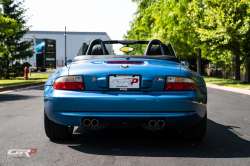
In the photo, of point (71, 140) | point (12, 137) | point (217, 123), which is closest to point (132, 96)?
point (71, 140)

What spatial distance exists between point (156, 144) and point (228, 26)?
1654 centimetres

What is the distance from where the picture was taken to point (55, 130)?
394 centimetres

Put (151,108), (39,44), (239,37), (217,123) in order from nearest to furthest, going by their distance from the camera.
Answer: (151,108) → (217,123) → (239,37) → (39,44)

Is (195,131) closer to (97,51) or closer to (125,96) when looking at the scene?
(125,96)

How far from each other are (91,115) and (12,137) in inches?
65.2

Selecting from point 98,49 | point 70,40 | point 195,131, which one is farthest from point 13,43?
point 70,40

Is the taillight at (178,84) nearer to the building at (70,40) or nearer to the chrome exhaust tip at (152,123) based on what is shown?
the chrome exhaust tip at (152,123)

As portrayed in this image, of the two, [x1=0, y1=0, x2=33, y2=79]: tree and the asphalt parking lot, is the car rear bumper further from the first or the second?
[x1=0, y1=0, x2=33, y2=79]: tree

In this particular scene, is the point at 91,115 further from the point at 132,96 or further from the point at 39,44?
the point at 39,44

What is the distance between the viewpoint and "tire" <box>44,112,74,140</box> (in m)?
3.87

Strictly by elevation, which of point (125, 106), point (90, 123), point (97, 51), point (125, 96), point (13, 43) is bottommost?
point (90, 123)

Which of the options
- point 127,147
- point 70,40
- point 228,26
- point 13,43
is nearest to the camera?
point 127,147

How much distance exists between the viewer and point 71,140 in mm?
4125

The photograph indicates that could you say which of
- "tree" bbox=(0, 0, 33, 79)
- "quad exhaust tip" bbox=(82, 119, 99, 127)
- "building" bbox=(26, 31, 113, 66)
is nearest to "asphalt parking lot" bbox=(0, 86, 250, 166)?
"quad exhaust tip" bbox=(82, 119, 99, 127)
